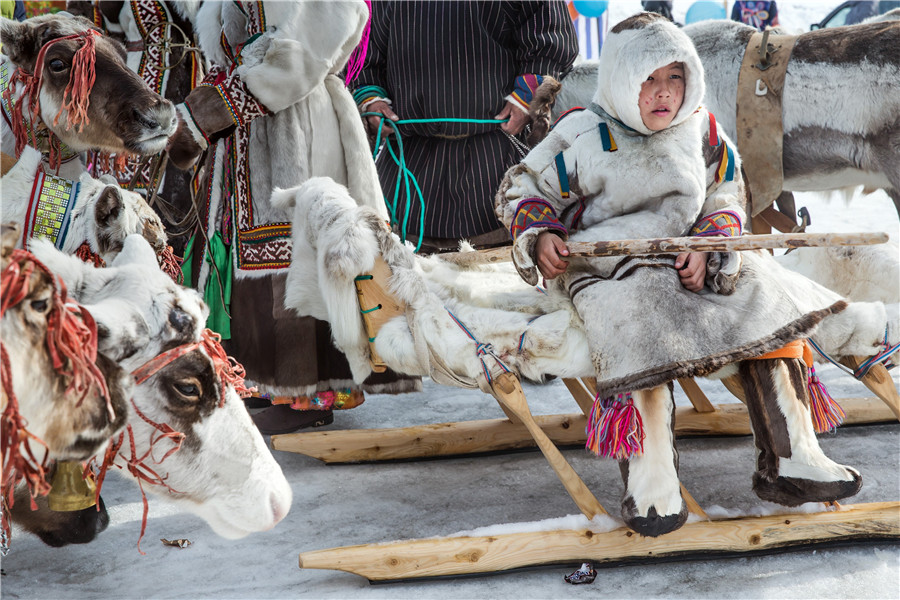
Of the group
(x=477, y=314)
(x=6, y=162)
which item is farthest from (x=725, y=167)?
(x=6, y=162)

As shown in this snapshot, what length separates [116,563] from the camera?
2070 mm

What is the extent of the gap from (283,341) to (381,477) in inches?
23.4

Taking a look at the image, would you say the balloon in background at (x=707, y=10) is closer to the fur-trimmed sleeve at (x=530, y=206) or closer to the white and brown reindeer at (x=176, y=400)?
the fur-trimmed sleeve at (x=530, y=206)

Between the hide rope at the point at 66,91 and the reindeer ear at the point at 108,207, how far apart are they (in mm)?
138

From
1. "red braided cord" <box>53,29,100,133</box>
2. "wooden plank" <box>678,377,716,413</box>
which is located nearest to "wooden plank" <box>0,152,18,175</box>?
"red braided cord" <box>53,29,100,133</box>

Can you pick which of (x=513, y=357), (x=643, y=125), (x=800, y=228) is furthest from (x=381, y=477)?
(x=800, y=228)

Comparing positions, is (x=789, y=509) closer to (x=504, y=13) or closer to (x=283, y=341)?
(x=283, y=341)

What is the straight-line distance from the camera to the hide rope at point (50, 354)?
2.85 ft

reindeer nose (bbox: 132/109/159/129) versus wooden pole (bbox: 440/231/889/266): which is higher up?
reindeer nose (bbox: 132/109/159/129)

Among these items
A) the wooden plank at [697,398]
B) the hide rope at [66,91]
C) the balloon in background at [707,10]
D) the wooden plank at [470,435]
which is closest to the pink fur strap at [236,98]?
the hide rope at [66,91]

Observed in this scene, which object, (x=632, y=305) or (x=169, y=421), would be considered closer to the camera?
(x=169, y=421)

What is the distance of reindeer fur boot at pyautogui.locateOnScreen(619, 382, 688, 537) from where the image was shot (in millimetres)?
1925

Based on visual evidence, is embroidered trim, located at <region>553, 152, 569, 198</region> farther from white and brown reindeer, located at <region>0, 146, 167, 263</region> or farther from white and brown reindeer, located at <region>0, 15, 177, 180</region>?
white and brown reindeer, located at <region>0, 146, 167, 263</region>

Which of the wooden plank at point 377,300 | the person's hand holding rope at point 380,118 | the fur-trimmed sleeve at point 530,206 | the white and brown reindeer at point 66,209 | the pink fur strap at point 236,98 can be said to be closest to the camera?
the white and brown reindeer at point 66,209
